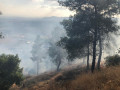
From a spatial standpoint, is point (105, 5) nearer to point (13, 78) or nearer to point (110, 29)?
point (110, 29)

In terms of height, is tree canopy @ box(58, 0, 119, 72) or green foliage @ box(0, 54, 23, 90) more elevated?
tree canopy @ box(58, 0, 119, 72)

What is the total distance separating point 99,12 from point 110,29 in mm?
2361

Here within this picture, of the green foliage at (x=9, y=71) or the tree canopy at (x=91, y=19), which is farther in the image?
the green foliage at (x=9, y=71)

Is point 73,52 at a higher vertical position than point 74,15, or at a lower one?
lower

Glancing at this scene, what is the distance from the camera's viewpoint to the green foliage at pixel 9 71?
1756 centimetres

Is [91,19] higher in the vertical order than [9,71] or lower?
higher

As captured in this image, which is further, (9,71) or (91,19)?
(9,71)

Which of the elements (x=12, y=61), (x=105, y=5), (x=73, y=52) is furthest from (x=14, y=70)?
(x=105, y=5)

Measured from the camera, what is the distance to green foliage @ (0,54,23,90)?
57.6ft

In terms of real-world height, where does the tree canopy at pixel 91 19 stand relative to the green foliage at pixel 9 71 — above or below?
above

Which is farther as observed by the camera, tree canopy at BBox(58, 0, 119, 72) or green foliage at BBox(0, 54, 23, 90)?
green foliage at BBox(0, 54, 23, 90)

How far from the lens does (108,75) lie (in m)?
6.53

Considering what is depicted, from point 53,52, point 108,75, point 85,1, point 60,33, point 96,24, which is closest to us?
point 108,75

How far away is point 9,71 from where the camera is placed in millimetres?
18594
